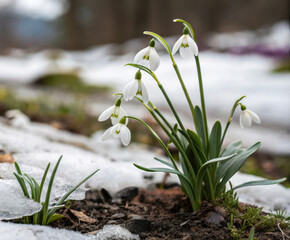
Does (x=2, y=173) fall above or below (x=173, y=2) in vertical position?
below

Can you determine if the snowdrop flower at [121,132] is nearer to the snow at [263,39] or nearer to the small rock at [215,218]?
the small rock at [215,218]

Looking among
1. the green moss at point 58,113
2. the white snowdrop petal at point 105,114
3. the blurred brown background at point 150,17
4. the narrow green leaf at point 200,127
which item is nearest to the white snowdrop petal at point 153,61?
the white snowdrop petal at point 105,114

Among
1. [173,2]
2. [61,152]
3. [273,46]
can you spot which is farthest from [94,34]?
[61,152]

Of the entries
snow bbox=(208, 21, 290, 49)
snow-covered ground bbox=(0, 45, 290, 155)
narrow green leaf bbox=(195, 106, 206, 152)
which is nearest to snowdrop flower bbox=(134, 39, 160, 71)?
narrow green leaf bbox=(195, 106, 206, 152)

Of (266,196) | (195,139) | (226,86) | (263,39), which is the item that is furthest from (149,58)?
(263,39)

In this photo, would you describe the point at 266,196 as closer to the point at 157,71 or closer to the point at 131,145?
the point at 131,145

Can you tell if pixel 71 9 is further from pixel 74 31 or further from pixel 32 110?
pixel 32 110
